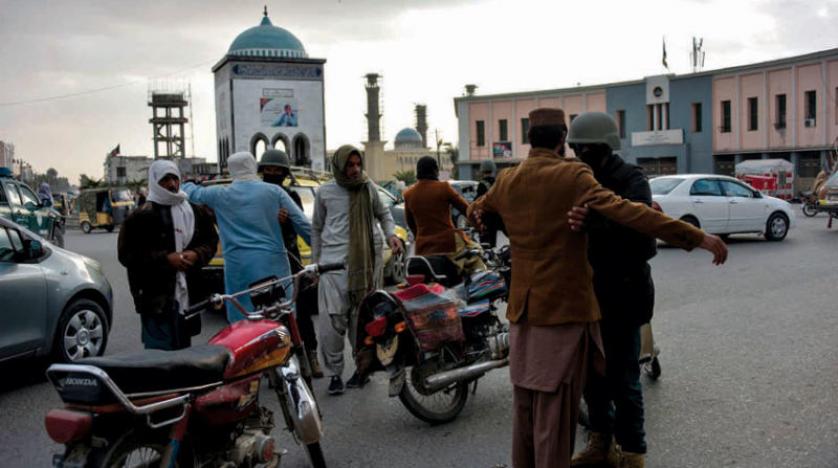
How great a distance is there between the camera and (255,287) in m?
4.22

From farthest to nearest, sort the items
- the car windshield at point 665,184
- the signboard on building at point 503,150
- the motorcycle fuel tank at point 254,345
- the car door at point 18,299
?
the signboard on building at point 503,150
the car windshield at point 665,184
the car door at point 18,299
the motorcycle fuel tank at point 254,345

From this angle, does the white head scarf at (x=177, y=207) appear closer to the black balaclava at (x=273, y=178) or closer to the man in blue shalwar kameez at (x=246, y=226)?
the man in blue shalwar kameez at (x=246, y=226)

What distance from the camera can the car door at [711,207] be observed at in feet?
58.3

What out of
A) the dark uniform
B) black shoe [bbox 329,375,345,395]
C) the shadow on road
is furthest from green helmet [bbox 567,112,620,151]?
the shadow on road

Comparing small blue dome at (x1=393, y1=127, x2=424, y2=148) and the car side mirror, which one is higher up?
small blue dome at (x1=393, y1=127, x2=424, y2=148)

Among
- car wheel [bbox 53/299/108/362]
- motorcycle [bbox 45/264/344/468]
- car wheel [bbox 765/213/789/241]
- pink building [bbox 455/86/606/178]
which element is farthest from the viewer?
pink building [bbox 455/86/606/178]

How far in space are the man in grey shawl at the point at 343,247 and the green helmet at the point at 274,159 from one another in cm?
75

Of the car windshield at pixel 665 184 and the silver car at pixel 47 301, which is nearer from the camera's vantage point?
the silver car at pixel 47 301

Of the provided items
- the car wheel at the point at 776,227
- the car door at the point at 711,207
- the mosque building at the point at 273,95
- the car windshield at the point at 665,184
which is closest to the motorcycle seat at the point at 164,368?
the car door at the point at 711,207

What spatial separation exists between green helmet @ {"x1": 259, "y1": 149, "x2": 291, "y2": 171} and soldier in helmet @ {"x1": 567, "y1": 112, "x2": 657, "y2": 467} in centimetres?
310

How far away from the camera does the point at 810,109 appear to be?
43656mm

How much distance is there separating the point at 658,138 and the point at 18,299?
155 feet

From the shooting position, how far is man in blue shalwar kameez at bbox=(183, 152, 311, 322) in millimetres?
5680

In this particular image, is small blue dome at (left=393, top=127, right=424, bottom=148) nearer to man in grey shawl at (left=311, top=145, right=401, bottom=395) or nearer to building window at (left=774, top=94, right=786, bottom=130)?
building window at (left=774, top=94, right=786, bottom=130)
